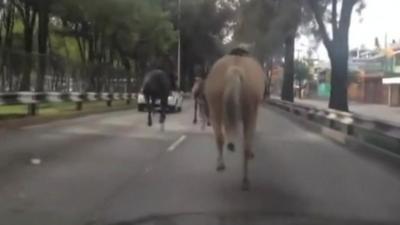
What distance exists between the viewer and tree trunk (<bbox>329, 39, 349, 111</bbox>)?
35.4 meters

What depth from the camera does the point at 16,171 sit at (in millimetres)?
13703

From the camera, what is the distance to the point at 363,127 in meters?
21.3

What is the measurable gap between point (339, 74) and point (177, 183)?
24872mm

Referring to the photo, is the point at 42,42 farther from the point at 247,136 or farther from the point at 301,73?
the point at 301,73

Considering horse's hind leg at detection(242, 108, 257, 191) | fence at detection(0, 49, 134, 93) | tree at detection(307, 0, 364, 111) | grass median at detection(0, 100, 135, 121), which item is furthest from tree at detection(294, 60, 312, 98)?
horse's hind leg at detection(242, 108, 257, 191)

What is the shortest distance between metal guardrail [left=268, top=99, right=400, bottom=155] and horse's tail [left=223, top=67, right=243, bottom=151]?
6.50 meters

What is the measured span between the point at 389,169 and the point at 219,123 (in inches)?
177

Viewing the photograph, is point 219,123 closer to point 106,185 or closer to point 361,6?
point 106,185

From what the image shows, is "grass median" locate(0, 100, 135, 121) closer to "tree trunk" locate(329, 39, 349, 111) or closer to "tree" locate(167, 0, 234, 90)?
"tree trunk" locate(329, 39, 349, 111)

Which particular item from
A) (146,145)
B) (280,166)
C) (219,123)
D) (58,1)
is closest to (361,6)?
(58,1)

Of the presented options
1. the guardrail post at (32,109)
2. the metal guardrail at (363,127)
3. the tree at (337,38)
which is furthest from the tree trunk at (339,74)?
the guardrail post at (32,109)

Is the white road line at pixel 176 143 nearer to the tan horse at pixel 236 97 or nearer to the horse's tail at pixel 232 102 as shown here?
the tan horse at pixel 236 97

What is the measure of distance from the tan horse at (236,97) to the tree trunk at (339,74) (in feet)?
76.3

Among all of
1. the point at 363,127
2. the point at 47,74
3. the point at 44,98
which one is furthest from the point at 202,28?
the point at 363,127
